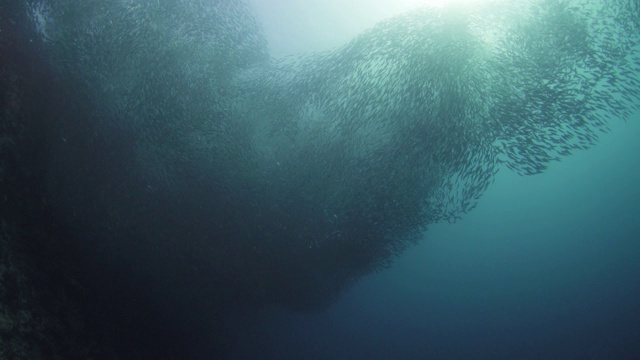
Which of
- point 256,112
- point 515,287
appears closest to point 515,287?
point 515,287

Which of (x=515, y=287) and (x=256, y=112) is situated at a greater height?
(x=256, y=112)

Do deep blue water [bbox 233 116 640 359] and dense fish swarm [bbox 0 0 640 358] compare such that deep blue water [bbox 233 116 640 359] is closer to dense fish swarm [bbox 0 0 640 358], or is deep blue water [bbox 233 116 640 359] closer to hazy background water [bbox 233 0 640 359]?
hazy background water [bbox 233 0 640 359]

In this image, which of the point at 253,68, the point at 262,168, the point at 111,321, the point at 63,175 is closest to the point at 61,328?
the point at 111,321

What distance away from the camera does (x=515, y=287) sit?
23.0m

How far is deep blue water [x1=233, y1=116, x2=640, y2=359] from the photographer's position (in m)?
18.0

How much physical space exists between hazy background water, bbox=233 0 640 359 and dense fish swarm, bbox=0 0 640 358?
626 centimetres

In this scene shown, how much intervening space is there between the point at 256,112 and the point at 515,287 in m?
25.6

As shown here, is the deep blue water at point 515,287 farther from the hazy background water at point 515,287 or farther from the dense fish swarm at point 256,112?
the dense fish swarm at point 256,112

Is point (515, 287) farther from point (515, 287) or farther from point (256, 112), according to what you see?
point (256, 112)

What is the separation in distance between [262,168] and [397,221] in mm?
5622

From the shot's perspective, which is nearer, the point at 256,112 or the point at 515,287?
the point at 256,112

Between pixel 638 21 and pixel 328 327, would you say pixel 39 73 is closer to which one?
pixel 638 21

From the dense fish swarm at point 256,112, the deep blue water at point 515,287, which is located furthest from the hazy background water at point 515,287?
the dense fish swarm at point 256,112

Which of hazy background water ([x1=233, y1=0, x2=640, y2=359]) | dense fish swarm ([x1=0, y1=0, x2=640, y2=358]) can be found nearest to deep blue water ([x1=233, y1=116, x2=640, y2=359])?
hazy background water ([x1=233, y1=0, x2=640, y2=359])
